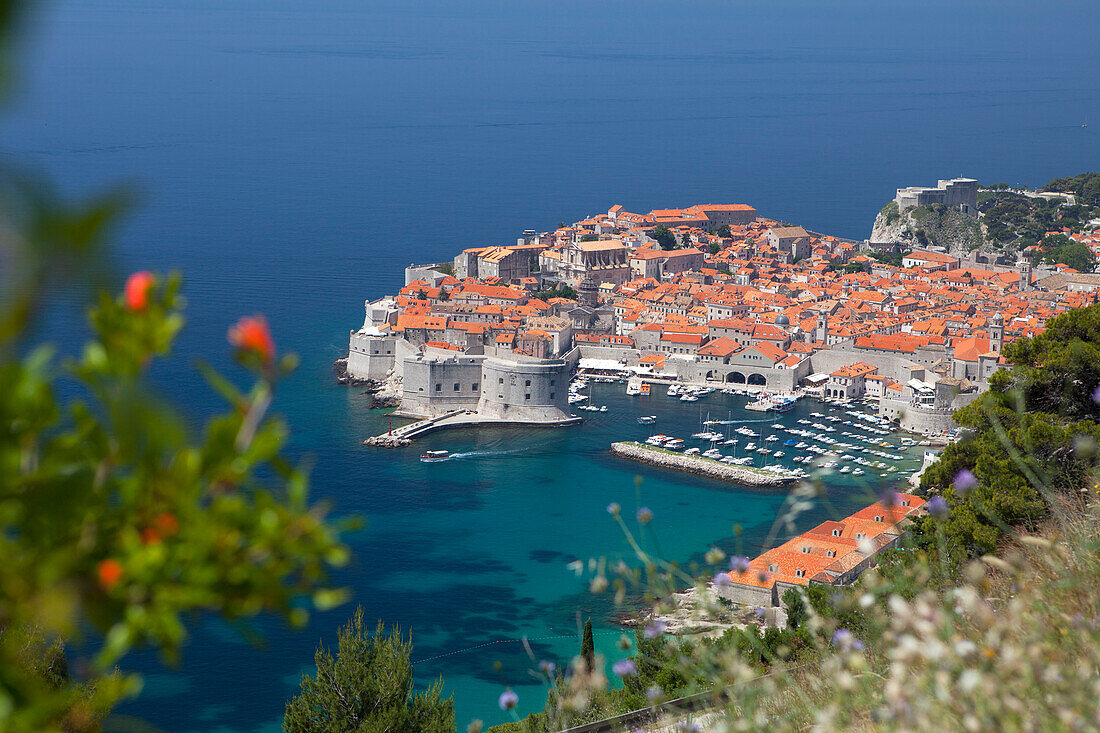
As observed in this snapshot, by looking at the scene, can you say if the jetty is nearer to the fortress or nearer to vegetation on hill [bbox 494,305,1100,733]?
the fortress

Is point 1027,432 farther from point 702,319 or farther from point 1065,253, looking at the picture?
point 1065,253

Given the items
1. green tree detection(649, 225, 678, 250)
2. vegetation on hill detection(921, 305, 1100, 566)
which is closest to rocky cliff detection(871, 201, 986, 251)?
green tree detection(649, 225, 678, 250)

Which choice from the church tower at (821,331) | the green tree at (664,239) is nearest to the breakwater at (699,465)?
the church tower at (821,331)

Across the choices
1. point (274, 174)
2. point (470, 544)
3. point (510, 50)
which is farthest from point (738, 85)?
point (470, 544)

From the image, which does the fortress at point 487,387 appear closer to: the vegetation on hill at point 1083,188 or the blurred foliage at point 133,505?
the blurred foliage at point 133,505

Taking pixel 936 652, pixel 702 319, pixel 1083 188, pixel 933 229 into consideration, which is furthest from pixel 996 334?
pixel 936 652

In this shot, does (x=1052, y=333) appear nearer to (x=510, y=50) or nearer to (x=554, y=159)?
(x=554, y=159)
